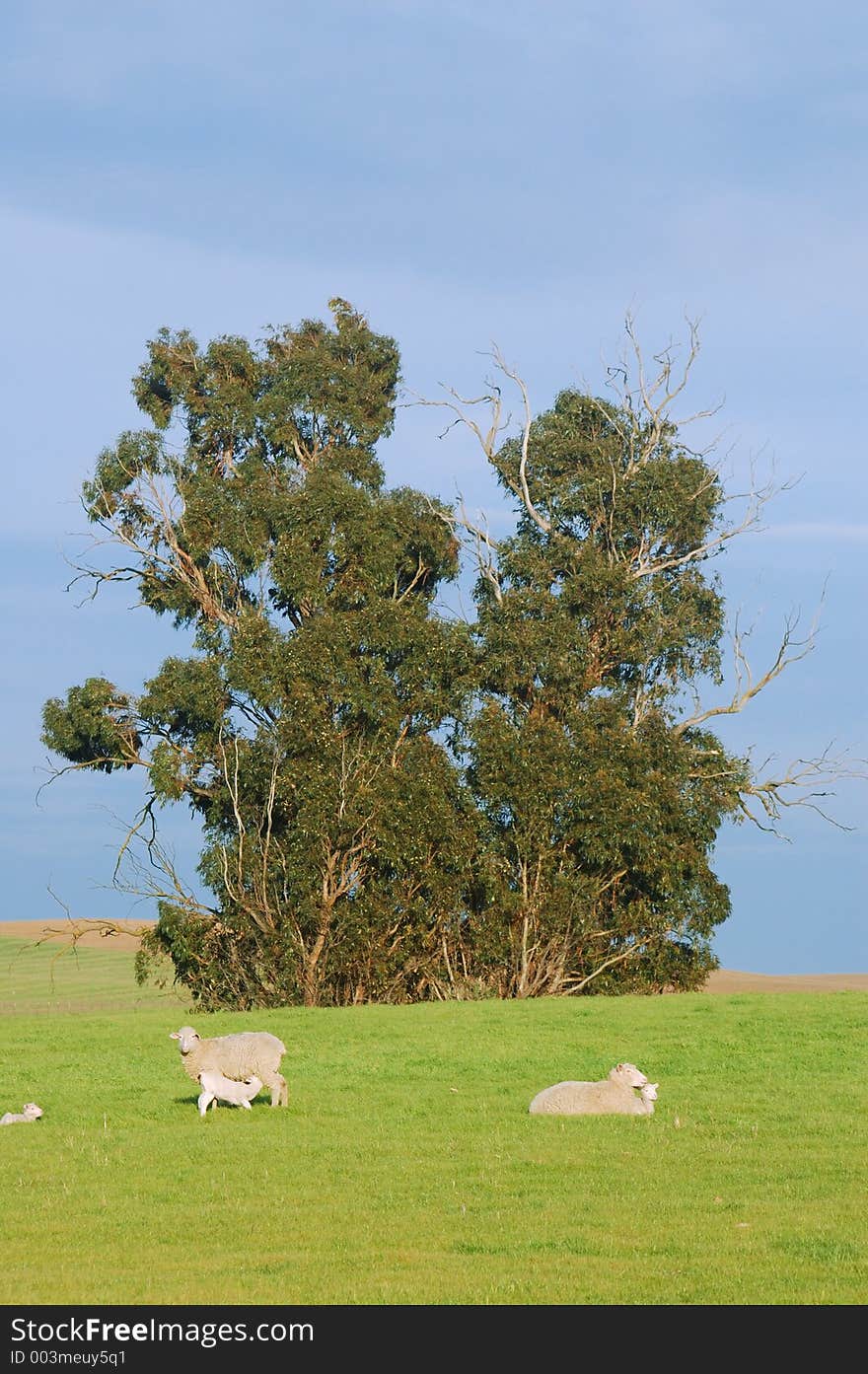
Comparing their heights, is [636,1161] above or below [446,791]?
below

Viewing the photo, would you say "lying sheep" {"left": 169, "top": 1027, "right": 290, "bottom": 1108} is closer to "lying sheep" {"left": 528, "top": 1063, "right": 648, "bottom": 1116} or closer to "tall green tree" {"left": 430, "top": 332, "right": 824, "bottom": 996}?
"lying sheep" {"left": 528, "top": 1063, "right": 648, "bottom": 1116}

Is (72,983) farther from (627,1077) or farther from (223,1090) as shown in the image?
(627,1077)

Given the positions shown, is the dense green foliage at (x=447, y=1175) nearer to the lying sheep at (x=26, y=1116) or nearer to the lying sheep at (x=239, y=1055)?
the lying sheep at (x=26, y=1116)

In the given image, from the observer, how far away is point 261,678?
119 feet

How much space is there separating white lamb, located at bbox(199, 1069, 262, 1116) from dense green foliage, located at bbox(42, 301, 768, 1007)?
15.9 m

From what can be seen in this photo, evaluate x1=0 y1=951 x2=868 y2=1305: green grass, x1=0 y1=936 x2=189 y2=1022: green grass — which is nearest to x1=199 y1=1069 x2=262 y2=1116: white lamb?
x1=0 y1=951 x2=868 y2=1305: green grass

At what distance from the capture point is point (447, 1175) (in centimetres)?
1440

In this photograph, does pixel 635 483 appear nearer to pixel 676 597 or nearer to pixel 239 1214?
pixel 676 597

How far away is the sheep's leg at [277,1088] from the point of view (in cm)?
1906

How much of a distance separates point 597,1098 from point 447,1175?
422cm

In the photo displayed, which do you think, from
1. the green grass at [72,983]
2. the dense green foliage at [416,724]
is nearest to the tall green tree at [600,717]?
the dense green foliage at [416,724]

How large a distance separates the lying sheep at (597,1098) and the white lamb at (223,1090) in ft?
11.8

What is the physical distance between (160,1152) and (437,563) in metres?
27.1
